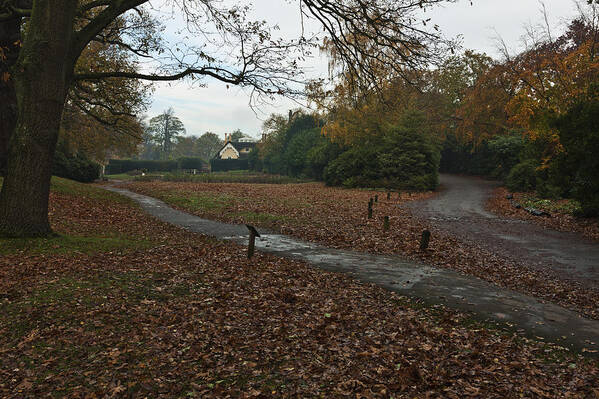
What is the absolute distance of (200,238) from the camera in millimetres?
13828

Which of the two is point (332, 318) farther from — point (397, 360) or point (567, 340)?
point (567, 340)

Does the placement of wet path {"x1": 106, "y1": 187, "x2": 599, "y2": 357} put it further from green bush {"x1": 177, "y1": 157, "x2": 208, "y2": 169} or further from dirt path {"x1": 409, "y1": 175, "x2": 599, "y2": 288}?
green bush {"x1": 177, "y1": 157, "x2": 208, "y2": 169}

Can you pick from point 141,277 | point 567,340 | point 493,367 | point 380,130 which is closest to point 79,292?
point 141,277

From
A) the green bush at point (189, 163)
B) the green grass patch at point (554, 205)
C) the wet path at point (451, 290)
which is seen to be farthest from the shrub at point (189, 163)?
the wet path at point (451, 290)

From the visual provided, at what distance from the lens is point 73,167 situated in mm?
32969

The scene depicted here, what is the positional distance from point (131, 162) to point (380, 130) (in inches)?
1684

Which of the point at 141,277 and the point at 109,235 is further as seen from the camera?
the point at 109,235

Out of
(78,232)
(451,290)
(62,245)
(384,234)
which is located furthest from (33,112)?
(384,234)

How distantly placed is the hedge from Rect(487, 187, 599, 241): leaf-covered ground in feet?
188

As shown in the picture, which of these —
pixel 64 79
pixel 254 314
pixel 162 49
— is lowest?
pixel 254 314

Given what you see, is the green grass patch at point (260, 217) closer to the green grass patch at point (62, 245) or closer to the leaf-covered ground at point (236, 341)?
the green grass patch at point (62, 245)

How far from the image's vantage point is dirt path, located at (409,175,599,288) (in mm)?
10961

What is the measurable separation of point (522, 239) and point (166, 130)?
100 metres

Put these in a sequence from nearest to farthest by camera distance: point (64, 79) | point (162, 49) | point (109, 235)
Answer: point (64, 79), point (109, 235), point (162, 49)
